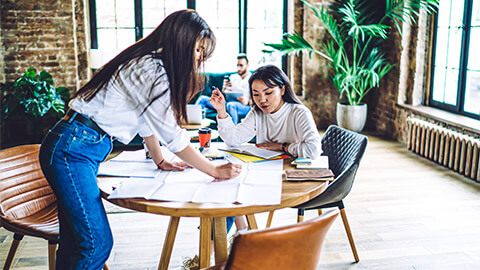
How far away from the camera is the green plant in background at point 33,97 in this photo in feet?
18.0

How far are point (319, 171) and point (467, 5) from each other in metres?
3.98

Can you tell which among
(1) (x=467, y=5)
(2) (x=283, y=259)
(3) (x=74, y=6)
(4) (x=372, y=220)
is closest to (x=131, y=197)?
(2) (x=283, y=259)

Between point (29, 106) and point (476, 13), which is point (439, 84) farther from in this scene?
point (29, 106)

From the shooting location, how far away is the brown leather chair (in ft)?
4.00

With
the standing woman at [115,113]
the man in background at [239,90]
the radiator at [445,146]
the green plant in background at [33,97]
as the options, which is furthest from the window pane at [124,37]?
the standing woman at [115,113]

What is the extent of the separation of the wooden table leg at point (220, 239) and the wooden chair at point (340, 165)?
0.68 m

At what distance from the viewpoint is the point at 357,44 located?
6.48m

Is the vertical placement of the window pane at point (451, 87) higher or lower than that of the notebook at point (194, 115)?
higher

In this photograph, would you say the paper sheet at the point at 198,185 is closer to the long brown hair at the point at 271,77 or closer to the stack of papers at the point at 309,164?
the stack of papers at the point at 309,164

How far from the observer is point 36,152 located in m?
2.34

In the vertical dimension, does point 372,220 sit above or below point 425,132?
below

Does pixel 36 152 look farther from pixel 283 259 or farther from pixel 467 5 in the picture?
pixel 467 5

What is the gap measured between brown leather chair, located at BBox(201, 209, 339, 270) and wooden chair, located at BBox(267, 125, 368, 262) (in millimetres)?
1058

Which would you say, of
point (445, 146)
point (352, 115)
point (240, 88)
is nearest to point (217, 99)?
point (445, 146)
